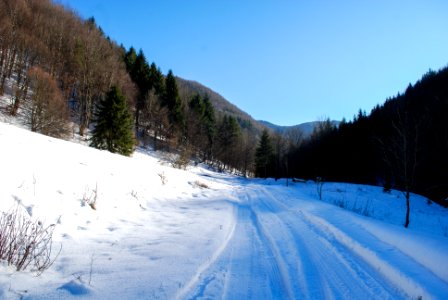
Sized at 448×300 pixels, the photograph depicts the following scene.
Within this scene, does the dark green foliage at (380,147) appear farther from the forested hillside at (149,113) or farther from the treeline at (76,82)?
the treeline at (76,82)

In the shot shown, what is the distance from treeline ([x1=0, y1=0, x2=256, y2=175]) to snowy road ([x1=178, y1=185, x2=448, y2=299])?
20.6 metres

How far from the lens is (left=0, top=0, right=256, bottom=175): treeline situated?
955 inches

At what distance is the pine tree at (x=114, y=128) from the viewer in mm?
26828

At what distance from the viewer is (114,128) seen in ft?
89.1

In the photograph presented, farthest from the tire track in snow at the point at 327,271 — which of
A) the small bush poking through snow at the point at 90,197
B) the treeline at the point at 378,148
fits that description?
the treeline at the point at 378,148

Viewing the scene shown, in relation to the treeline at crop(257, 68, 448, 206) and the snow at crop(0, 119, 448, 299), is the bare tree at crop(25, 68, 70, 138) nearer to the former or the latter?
the snow at crop(0, 119, 448, 299)

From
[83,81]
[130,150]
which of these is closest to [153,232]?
[130,150]

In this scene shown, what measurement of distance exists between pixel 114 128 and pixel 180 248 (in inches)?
980

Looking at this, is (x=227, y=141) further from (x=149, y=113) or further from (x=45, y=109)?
(x=45, y=109)

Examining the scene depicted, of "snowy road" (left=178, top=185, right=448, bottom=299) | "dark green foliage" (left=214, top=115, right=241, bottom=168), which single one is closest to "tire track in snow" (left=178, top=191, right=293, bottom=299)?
"snowy road" (left=178, top=185, right=448, bottom=299)

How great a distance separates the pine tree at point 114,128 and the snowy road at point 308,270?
23.5 metres

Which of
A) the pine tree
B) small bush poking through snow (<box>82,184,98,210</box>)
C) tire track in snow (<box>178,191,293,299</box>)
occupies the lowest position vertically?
tire track in snow (<box>178,191,293,299</box>)

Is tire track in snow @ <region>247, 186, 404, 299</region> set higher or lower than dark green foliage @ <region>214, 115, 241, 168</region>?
lower

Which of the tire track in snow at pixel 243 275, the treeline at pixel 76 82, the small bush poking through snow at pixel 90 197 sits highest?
the treeline at pixel 76 82
